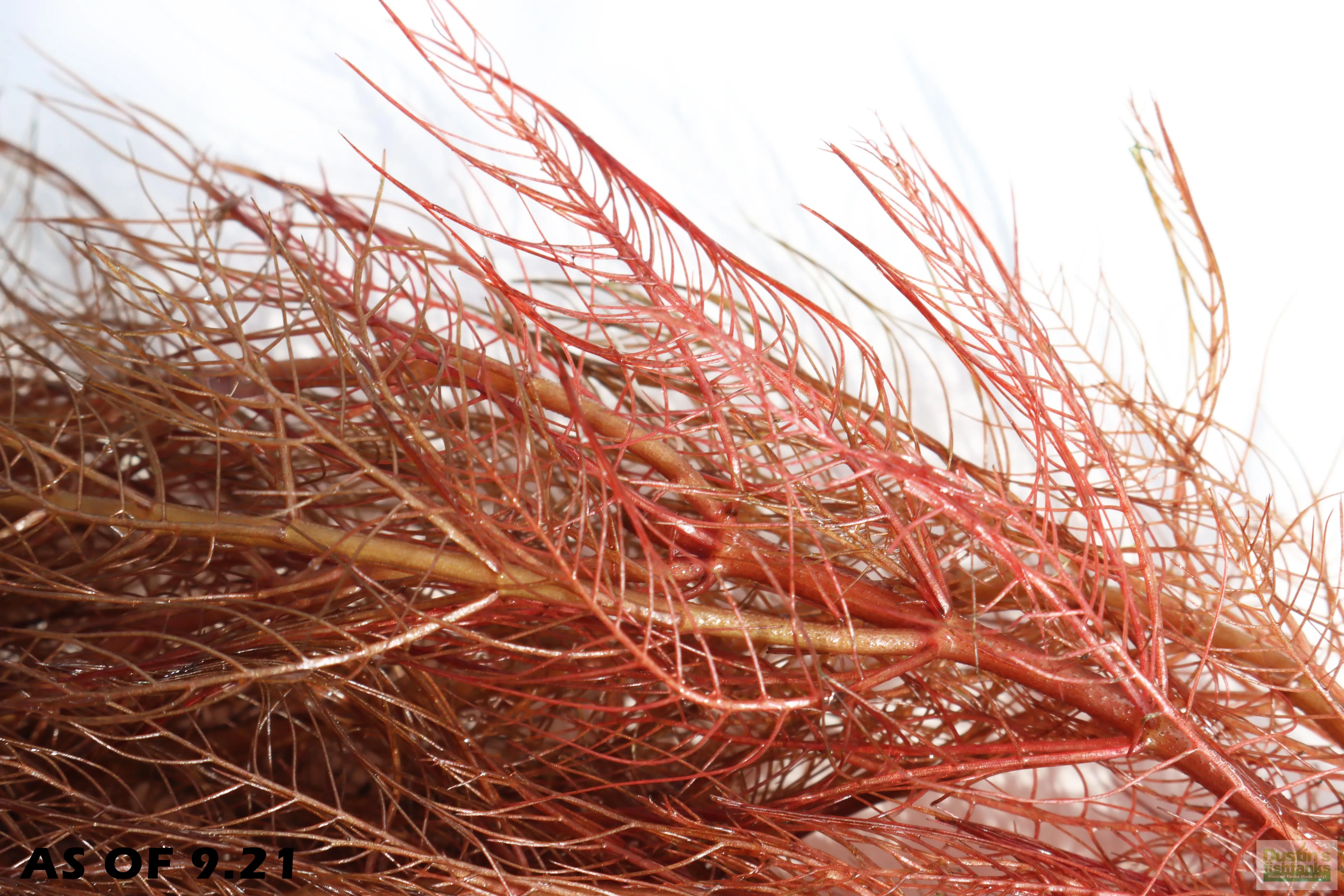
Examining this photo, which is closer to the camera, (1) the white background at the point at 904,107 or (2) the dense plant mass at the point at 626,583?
(2) the dense plant mass at the point at 626,583

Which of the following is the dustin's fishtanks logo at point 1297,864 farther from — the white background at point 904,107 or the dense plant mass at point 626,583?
the white background at point 904,107

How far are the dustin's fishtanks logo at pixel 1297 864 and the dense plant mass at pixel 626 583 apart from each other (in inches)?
0.5

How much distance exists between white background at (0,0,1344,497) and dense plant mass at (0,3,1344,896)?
Result: 32 millimetres

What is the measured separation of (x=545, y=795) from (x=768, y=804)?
11 centimetres

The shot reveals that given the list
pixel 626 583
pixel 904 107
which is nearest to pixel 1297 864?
pixel 626 583

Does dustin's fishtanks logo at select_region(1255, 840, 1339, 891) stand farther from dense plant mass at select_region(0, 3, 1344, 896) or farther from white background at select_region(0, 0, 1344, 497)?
white background at select_region(0, 0, 1344, 497)

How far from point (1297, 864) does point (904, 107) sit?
44 cm

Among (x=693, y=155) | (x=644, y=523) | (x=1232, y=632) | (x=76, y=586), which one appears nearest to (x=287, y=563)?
(x=76, y=586)

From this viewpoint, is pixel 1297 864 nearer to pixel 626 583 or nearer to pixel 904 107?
pixel 626 583

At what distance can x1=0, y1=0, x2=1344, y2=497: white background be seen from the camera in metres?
0.54

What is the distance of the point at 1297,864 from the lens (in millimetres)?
401

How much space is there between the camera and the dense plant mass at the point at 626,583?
35 centimetres

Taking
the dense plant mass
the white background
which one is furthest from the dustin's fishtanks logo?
the white background

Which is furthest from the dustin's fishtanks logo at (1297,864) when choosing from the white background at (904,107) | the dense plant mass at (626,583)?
the white background at (904,107)
